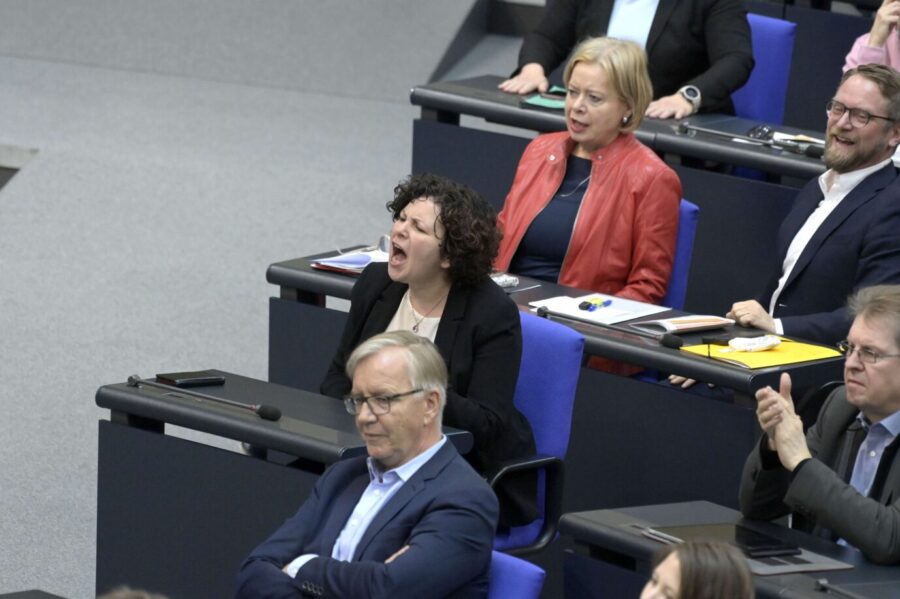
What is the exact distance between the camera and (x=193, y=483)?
11.2 feet

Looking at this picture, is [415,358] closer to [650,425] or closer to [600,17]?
[650,425]

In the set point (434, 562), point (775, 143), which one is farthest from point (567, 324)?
point (775, 143)

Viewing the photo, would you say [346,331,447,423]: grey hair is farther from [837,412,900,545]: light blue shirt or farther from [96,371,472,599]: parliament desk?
[837,412,900,545]: light blue shirt

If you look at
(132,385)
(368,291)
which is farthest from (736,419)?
(132,385)

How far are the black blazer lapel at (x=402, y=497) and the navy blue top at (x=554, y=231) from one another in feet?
5.12

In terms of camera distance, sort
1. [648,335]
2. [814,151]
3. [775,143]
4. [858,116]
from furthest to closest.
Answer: [775,143] → [814,151] → [858,116] → [648,335]

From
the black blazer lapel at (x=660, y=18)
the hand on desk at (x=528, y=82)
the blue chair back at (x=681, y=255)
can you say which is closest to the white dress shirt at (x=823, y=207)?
the blue chair back at (x=681, y=255)

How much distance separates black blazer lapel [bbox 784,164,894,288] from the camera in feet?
13.3

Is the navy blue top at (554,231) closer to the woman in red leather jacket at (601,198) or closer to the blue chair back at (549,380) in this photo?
the woman in red leather jacket at (601,198)

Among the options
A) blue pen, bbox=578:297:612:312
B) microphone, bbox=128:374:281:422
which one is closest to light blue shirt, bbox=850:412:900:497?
blue pen, bbox=578:297:612:312

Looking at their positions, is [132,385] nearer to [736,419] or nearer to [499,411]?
[499,411]

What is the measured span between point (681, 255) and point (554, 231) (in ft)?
1.15

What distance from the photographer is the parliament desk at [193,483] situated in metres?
3.29

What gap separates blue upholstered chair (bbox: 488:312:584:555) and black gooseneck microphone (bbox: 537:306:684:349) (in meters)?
0.31
